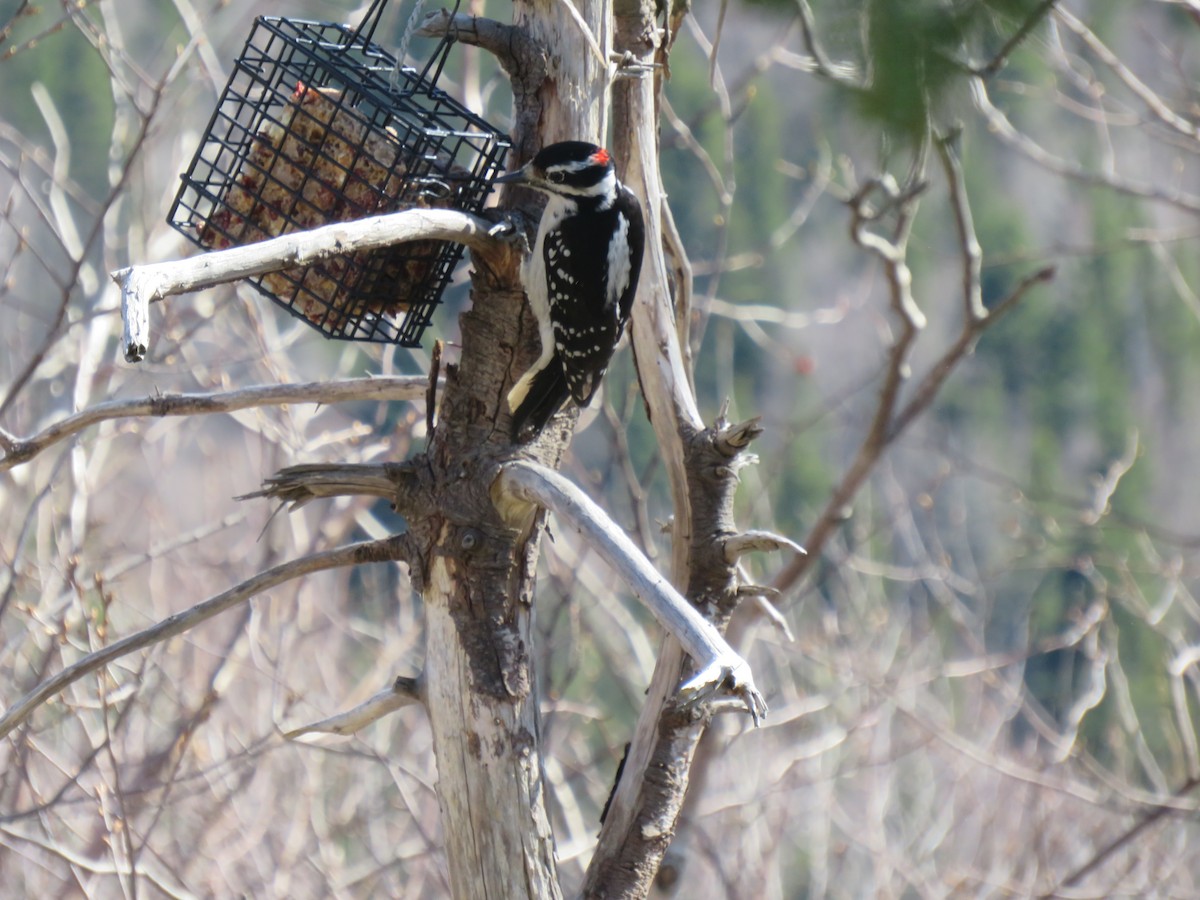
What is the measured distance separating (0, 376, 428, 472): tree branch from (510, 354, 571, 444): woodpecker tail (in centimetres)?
24

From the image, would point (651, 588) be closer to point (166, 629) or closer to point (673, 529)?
point (673, 529)

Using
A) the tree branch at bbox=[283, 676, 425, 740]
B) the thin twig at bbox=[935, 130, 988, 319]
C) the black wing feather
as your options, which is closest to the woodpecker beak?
the black wing feather

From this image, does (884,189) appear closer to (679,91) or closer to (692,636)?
(692,636)

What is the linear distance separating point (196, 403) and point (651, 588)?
3.43 feet

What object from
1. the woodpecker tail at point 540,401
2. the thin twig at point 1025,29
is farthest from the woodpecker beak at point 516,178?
the thin twig at point 1025,29

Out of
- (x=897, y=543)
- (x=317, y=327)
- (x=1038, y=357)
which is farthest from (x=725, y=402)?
(x=1038, y=357)

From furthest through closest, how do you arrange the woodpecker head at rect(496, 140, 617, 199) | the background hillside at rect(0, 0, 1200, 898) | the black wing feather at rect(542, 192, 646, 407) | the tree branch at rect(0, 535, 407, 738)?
1. the background hillside at rect(0, 0, 1200, 898)
2. the black wing feather at rect(542, 192, 646, 407)
3. the woodpecker head at rect(496, 140, 617, 199)
4. the tree branch at rect(0, 535, 407, 738)

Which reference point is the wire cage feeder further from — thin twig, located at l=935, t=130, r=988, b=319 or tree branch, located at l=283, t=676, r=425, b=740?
thin twig, located at l=935, t=130, r=988, b=319

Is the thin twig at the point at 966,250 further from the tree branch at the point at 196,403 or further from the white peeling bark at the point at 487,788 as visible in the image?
the white peeling bark at the point at 487,788

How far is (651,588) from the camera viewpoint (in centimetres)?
170

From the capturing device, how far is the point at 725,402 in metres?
2.40

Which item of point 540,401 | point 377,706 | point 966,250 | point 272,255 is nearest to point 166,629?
point 377,706

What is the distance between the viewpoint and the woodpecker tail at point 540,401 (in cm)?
231

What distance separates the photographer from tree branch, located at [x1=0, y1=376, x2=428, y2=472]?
2242mm
